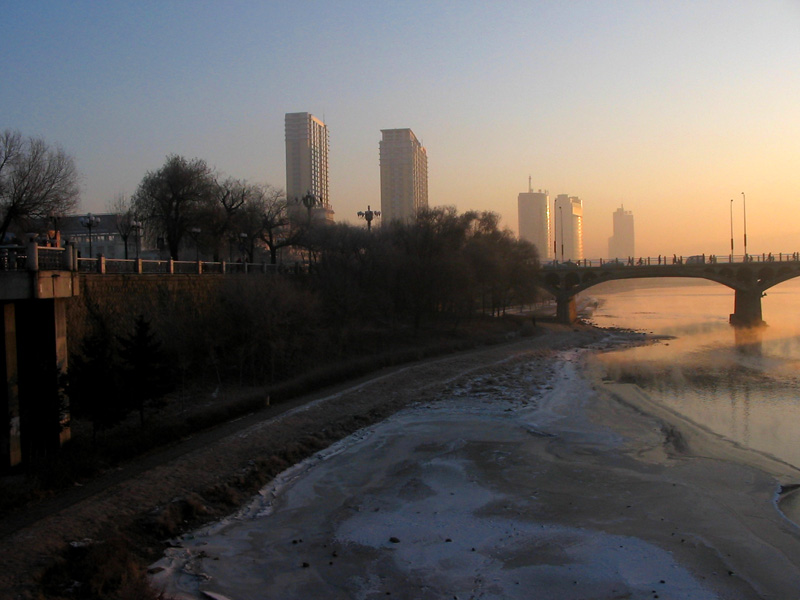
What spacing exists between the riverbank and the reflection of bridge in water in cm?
4933

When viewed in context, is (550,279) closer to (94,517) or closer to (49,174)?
(49,174)

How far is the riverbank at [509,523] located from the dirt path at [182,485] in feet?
2.03

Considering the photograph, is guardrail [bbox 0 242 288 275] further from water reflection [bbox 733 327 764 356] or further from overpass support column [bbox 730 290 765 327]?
overpass support column [bbox 730 290 765 327]

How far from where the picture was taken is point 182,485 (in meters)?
13.5

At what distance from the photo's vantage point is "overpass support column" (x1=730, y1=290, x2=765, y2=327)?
6438 centimetres

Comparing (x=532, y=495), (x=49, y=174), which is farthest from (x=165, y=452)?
(x=49, y=174)

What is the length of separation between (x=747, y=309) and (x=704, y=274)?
554 centimetres

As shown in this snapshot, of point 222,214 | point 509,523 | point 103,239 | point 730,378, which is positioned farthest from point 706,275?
point 103,239

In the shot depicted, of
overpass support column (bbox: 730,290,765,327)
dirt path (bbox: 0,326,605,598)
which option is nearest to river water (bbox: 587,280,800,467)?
overpass support column (bbox: 730,290,765,327)

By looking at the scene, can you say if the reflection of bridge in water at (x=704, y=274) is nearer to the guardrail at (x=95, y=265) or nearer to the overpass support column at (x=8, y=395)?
the guardrail at (x=95, y=265)

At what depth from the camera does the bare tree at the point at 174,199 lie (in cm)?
4016

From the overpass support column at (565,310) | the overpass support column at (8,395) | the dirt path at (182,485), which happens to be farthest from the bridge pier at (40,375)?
the overpass support column at (565,310)

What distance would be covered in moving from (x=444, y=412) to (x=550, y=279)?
50.8 metres

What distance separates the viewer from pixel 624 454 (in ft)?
55.3
